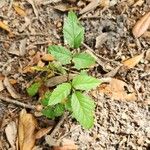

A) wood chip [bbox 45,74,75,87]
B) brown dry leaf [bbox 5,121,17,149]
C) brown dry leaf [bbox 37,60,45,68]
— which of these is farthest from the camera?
brown dry leaf [bbox 37,60,45,68]

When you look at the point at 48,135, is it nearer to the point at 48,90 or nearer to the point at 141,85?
the point at 48,90

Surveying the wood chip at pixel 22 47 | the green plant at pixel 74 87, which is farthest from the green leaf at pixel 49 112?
the wood chip at pixel 22 47

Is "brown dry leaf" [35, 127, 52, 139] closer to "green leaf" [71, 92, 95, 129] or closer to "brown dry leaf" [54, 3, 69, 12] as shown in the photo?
"green leaf" [71, 92, 95, 129]

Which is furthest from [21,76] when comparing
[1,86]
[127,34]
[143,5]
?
[143,5]

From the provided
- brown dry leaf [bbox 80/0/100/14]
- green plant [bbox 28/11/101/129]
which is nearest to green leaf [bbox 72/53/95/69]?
green plant [bbox 28/11/101/129]

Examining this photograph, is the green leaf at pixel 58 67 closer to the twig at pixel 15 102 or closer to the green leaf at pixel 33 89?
the green leaf at pixel 33 89
